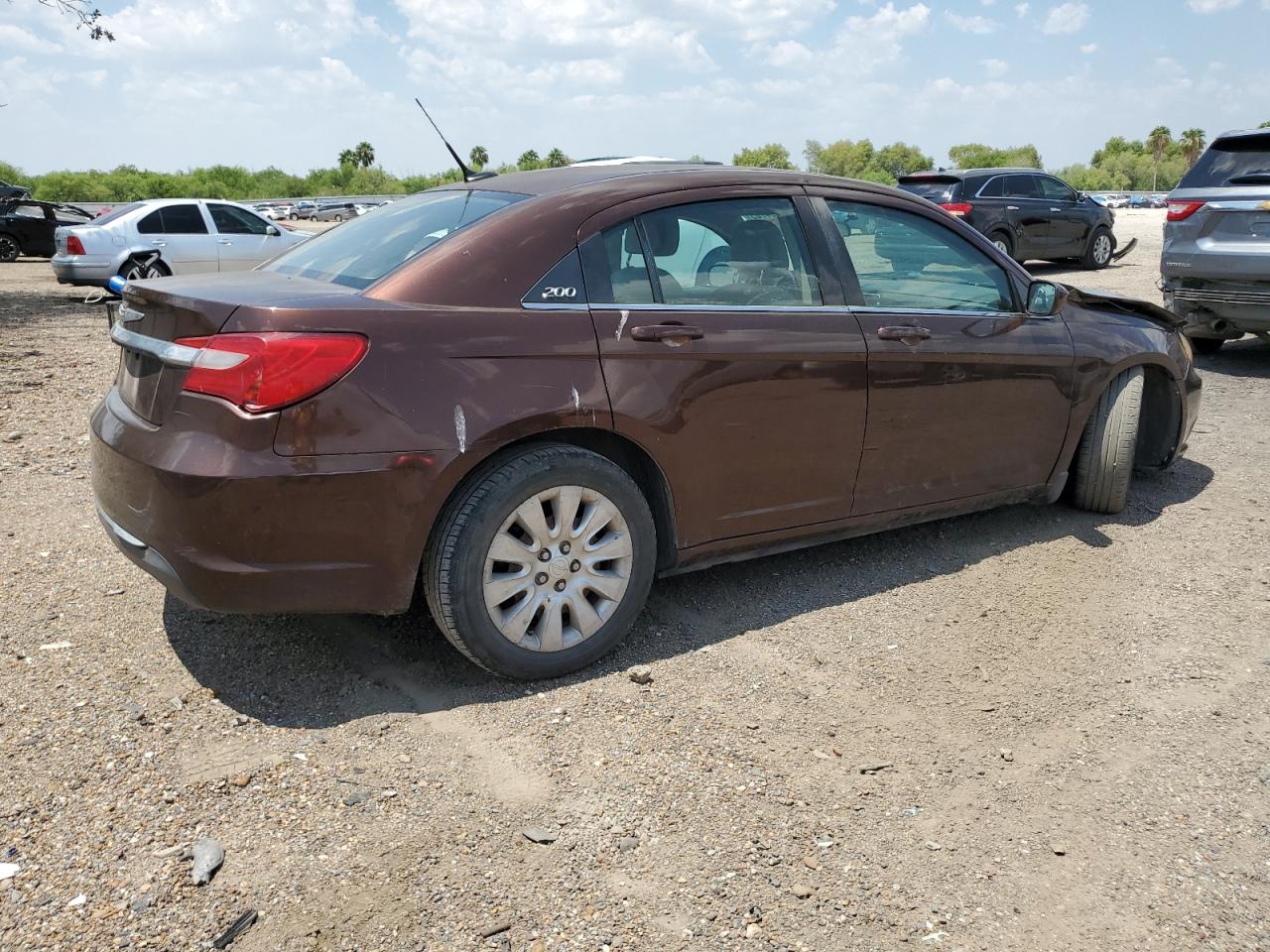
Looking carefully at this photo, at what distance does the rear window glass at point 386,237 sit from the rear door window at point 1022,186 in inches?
604

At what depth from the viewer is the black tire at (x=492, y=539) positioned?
3.27 metres

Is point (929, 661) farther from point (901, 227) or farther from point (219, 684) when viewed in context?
point (219, 684)

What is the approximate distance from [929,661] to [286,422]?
2320 millimetres

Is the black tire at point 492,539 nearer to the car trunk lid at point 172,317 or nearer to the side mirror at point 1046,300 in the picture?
the car trunk lid at point 172,317

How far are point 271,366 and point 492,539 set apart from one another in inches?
32.8

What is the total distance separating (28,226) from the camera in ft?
77.6

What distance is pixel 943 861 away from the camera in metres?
2.64

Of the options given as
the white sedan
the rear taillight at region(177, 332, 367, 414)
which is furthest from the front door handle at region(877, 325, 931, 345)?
the white sedan

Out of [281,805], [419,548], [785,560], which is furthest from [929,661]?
[281,805]

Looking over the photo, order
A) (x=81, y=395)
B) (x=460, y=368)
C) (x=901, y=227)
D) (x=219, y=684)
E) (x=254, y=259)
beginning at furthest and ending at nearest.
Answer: (x=254, y=259), (x=81, y=395), (x=901, y=227), (x=219, y=684), (x=460, y=368)

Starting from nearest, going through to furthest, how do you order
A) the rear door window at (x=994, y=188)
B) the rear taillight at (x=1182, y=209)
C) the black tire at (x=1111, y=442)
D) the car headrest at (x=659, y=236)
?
the car headrest at (x=659, y=236)
the black tire at (x=1111, y=442)
the rear taillight at (x=1182, y=209)
the rear door window at (x=994, y=188)

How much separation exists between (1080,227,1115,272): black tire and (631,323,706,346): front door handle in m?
17.3

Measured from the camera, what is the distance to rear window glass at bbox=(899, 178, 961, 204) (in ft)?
55.5

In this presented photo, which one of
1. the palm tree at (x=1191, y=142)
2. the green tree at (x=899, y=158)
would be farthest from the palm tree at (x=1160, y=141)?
the green tree at (x=899, y=158)
